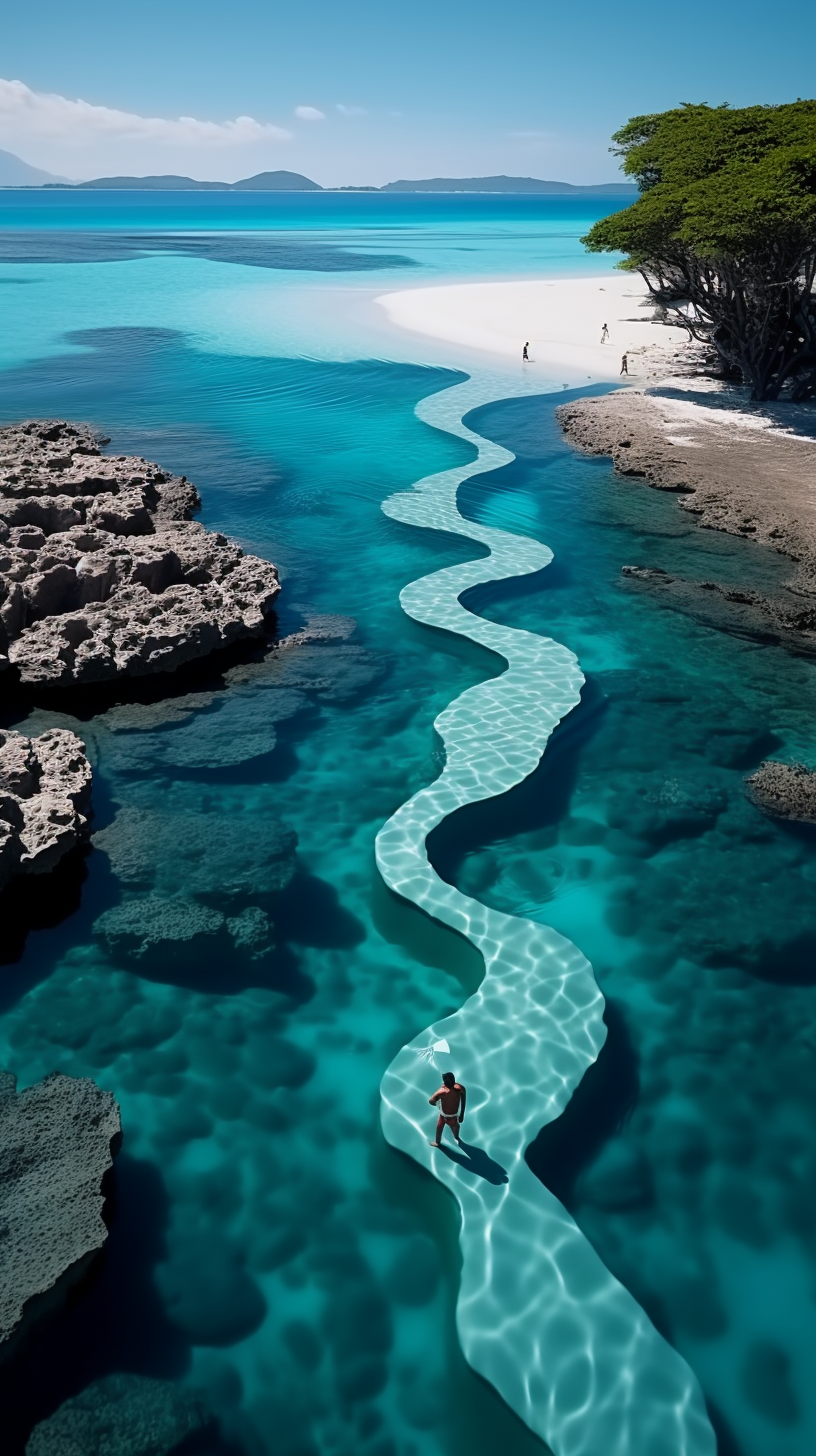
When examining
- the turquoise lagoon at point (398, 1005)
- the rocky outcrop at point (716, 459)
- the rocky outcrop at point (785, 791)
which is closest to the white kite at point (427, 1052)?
the turquoise lagoon at point (398, 1005)

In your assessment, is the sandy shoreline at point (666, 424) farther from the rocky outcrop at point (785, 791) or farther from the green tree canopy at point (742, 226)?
the rocky outcrop at point (785, 791)

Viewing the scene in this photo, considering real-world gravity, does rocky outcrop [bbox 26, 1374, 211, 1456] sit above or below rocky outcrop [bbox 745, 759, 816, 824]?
below

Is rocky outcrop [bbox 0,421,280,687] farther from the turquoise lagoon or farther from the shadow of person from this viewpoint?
the shadow of person

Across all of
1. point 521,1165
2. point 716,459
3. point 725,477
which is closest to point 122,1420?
point 521,1165

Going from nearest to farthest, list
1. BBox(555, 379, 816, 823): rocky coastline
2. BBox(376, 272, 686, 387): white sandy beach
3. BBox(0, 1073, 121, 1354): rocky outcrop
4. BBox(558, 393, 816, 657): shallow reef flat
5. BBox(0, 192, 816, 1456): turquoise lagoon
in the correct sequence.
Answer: BBox(0, 1073, 121, 1354): rocky outcrop < BBox(0, 192, 816, 1456): turquoise lagoon < BBox(555, 379, 816, 823): rocky coastline < BBox(558, 393, 816, 657): shallow reef flat < BBox(376, 272, 686, 387): white sandy beach

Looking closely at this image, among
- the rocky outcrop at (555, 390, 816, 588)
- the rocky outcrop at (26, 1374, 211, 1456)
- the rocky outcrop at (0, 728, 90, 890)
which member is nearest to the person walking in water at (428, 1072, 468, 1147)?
the rocky outcrop at (26, 1374, 211, 1456)

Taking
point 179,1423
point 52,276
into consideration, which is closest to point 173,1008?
point 179,1423

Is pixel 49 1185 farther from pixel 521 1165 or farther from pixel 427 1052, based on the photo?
pixel 521 1165
